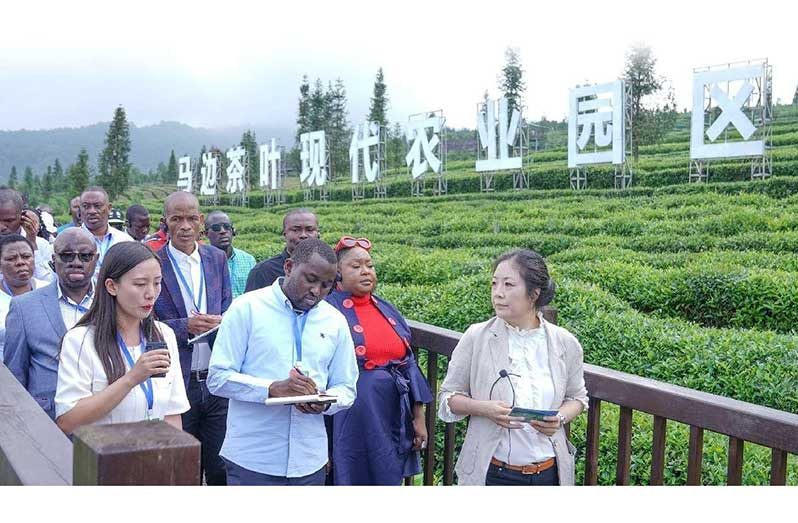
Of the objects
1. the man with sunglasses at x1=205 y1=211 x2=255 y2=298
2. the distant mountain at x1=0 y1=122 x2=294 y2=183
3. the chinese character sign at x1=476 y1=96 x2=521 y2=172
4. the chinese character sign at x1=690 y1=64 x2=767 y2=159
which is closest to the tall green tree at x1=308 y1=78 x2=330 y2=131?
the chinese character sign at x1=476 y1=96 x2=521 y2=172

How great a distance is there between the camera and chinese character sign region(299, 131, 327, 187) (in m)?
29.1

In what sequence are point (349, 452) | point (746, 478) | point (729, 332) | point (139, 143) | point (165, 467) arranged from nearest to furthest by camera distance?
point (165, 467) < point (349, 452) < point (746, 478) < point (729, 332) < point (139, 143)

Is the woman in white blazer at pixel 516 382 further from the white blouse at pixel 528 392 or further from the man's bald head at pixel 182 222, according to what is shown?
the man's bald head at pixel 182 222

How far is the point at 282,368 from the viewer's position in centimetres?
243

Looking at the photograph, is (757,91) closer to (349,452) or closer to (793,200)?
(793,200)

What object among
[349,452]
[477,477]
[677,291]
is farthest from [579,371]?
[677,291]

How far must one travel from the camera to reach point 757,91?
49.9ft

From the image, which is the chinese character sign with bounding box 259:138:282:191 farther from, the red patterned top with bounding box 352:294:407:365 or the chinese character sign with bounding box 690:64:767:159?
the red patterned top with bounding box 352:294:407:365

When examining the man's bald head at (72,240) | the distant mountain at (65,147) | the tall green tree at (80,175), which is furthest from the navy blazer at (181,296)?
the distant mountain at (65,147)

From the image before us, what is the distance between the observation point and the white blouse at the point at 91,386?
2014 millimetres

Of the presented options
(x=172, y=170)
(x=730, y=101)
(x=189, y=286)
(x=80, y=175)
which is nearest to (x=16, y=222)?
(x=189, y=286)

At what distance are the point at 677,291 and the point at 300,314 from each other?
578 cm

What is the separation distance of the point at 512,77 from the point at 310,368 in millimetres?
34761

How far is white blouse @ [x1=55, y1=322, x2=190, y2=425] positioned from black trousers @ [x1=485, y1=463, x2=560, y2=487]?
3.12 feet
